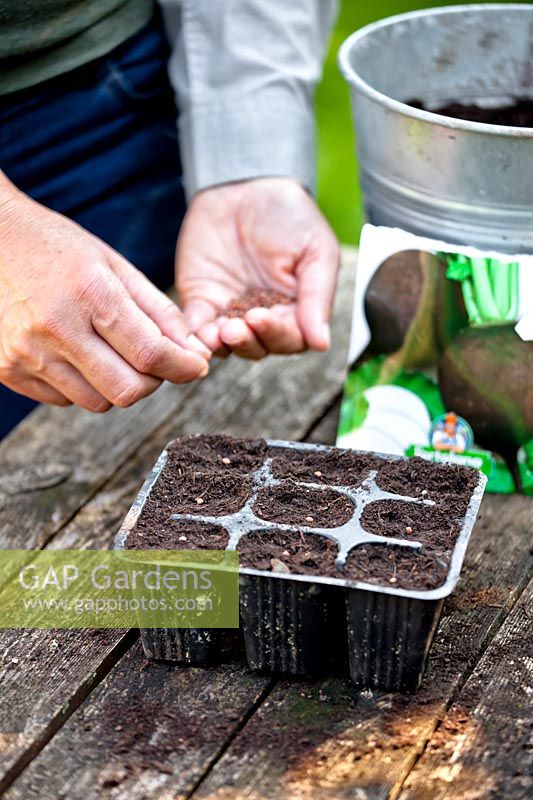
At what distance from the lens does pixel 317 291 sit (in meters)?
1.48

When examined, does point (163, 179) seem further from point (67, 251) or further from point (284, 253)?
point (67, 251)

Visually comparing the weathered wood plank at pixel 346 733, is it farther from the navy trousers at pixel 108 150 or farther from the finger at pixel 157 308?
the navy trousers at pixel 108 150

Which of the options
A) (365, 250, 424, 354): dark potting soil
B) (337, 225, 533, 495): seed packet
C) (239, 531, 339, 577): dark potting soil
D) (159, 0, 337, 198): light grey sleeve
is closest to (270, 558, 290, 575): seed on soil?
(239, 531, 339, 577): dark potting soil

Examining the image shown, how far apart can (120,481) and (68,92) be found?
26.3 inches

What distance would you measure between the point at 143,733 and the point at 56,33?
3.40 ft

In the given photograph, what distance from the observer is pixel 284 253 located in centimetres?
154

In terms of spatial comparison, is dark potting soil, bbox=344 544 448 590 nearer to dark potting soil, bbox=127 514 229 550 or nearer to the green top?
dark potting soil, bbox=127 514 229 550

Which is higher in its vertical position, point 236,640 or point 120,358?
point 120,358

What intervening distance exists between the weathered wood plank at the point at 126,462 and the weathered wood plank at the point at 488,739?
0.37 meters

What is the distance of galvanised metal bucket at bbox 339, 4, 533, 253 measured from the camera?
126 centimetres

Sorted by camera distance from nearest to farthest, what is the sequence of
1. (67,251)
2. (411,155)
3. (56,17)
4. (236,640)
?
(236,640)
(67,251)
(411,155)
(56,17)

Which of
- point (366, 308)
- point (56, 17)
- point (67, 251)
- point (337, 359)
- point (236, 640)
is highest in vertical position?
point (56, 17)

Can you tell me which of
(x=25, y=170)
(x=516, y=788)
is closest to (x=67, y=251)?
(x=25, y=170)

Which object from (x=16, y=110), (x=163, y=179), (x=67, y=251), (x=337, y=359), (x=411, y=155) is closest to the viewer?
(x=67, y=251)
